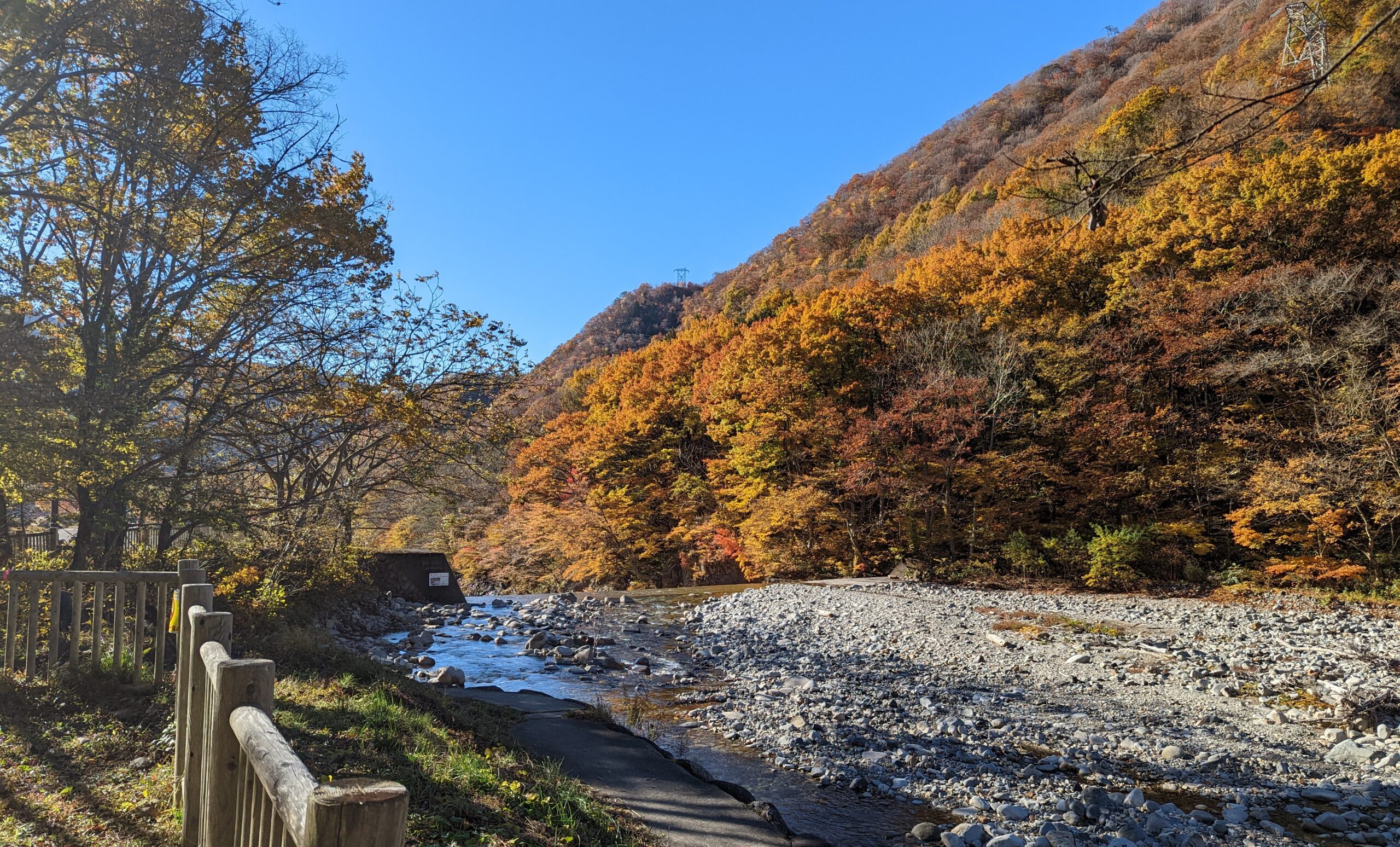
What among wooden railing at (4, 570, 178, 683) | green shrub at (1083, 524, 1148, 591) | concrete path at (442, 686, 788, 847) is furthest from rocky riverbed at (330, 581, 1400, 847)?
wooden railing at (4, 570, 178, 683)

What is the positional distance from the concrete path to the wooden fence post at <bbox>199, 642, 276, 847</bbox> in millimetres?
2693

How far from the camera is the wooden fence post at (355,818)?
3.64 ft

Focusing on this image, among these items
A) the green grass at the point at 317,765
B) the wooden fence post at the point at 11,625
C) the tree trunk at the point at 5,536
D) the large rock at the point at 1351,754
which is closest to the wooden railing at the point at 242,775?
the green grass at the point at 317,765

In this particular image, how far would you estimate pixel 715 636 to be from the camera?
11.9 metres

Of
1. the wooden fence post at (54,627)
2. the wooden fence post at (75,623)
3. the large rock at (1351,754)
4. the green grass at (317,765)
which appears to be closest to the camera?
→ the green grass at (317,765)

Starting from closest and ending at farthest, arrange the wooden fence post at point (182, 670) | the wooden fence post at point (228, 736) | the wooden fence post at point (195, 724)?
the wooden fence post at point (228, 736) → the wooden fence post at point (195, 724) → the wooden fence post at point (182, 670)

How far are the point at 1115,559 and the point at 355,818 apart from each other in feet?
57.8

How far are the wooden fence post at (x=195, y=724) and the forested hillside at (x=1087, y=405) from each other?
33.7ft

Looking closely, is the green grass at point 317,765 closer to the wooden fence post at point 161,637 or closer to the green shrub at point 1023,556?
the wooden fence post at point 161,637

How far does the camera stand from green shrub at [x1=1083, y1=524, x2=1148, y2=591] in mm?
15031

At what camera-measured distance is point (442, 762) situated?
443cm

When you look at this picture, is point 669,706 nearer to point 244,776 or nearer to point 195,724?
point 195,724

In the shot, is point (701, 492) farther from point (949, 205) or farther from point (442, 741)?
point (949, 205)

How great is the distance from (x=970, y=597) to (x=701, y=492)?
11.5 metres
